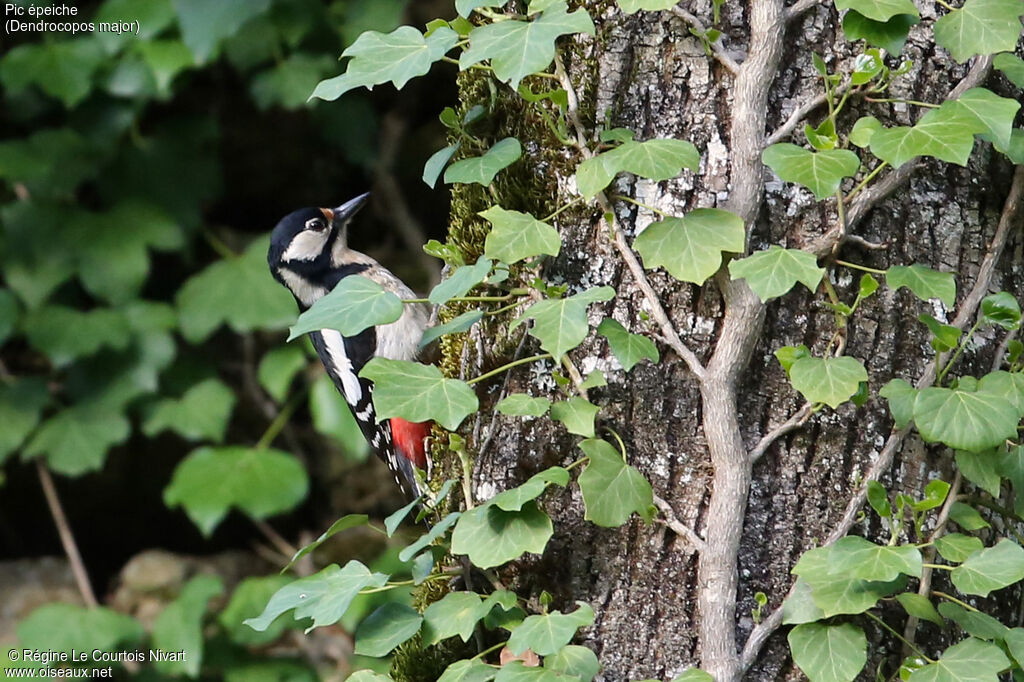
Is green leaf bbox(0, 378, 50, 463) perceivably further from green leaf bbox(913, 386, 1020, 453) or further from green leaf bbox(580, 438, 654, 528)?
green leaf bbox(913, 386, 1020, 453)

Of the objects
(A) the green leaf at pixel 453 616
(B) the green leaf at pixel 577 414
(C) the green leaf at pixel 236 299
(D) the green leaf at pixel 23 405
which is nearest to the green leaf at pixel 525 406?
(B) the green leaf at pixel 577 414

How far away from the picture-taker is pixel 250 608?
2926mm

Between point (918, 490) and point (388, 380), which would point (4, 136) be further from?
point (918, 490)

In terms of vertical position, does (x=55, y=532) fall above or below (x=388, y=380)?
below

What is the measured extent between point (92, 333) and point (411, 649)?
72.8 inches

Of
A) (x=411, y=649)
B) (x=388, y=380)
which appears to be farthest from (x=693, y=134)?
(x=411, y=649)

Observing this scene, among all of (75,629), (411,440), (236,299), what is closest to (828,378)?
(411,440)

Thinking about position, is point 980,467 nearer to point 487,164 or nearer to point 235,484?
point 487,164

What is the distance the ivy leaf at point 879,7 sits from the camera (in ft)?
3.56

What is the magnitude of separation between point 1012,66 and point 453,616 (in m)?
0.93

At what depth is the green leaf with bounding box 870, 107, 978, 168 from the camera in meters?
1.06

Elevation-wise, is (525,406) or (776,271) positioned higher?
(776,271)

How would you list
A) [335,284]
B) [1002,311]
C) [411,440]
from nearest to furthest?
[1002,311] < [411,440] < [335,284]

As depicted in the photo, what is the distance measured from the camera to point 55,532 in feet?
12.2
